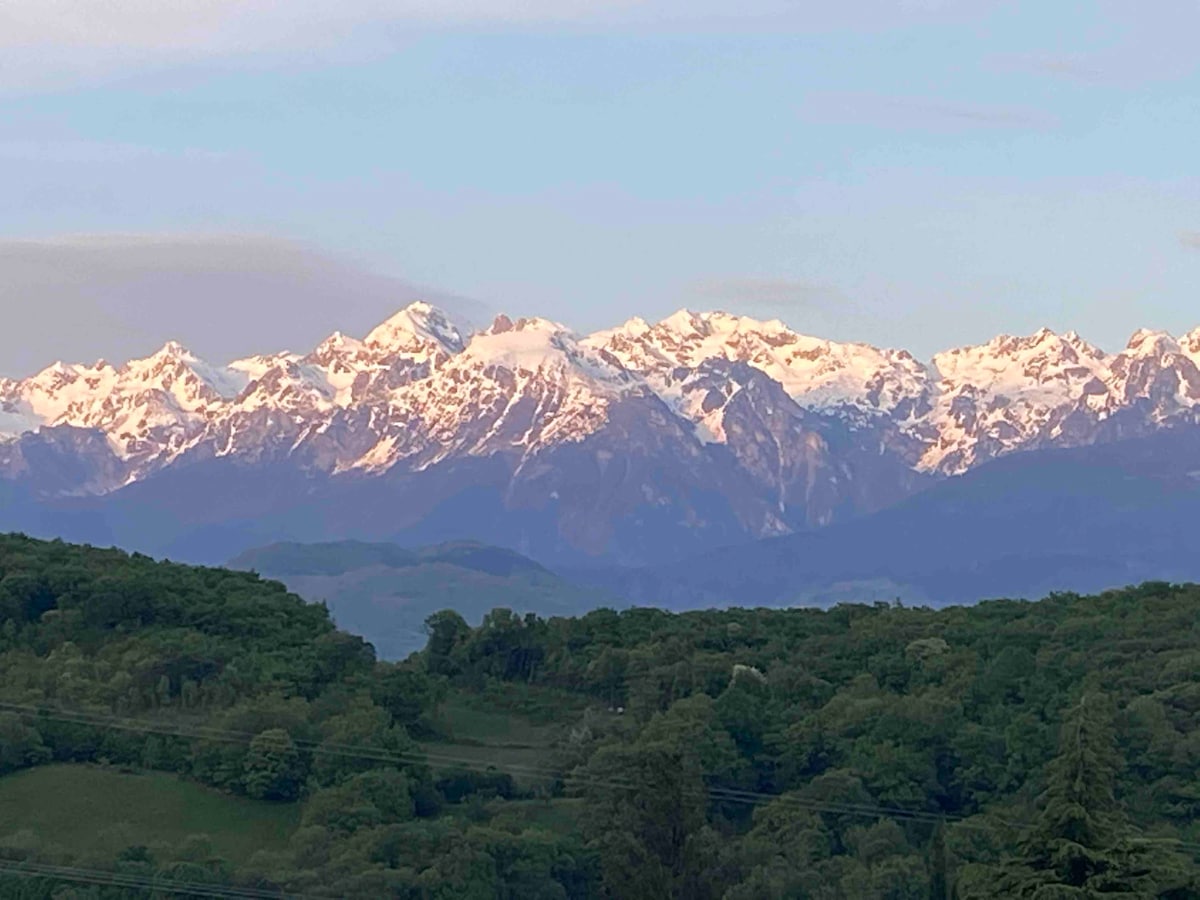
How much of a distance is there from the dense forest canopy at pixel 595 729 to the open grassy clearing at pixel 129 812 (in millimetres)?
605

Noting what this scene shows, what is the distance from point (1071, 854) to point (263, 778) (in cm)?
4931

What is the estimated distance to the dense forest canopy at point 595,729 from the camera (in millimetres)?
69125

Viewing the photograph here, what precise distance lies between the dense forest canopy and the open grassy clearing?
0.60m

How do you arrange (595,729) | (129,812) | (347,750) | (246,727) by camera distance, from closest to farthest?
(129,812)
(347,750)
(246,727)
(595,729)

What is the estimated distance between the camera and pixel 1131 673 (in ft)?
293

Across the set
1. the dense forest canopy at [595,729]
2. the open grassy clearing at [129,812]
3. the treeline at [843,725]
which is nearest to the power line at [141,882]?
the dense forest canopy at [595,729]

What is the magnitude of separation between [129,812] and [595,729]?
61.8 feet

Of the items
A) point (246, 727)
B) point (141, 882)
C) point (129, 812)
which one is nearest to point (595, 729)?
point (246, 727)

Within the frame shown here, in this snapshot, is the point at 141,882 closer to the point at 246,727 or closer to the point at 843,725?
the point at 246,727

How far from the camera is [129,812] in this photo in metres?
78.4

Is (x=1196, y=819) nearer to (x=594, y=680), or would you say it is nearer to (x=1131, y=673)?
(x=1131, y=673)

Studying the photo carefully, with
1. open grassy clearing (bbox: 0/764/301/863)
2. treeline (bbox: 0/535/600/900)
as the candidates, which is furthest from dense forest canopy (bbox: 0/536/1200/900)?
open grassy clearing (bbox: 0/764/301/863)

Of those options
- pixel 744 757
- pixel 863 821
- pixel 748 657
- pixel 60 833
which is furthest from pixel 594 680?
pixel 60 833

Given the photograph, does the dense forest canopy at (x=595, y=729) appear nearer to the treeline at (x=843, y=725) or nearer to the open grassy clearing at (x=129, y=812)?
the treeline at (x=843, y=725)
